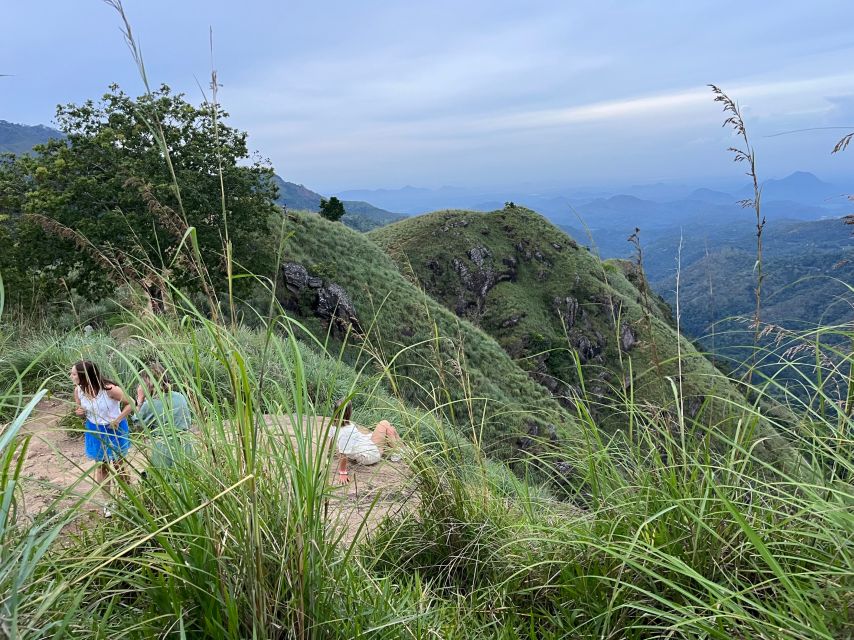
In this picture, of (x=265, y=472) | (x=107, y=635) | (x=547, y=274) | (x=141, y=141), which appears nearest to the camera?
(x=107, y=635)

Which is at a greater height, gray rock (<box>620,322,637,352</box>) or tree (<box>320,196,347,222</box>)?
tree (<box>320,196,347,222</box>)

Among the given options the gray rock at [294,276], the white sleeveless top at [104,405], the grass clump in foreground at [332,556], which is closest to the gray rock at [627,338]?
the grass clump in foreground at [332,556]

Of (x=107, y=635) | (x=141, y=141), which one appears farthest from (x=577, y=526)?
(x=141, y=141)

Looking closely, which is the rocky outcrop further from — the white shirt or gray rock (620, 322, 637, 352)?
the white shirt

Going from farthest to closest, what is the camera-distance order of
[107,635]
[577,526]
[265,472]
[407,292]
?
[407,292] < [577,526] < [265,472] < [107,635]

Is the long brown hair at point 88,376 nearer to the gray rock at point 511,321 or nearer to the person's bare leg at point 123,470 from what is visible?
the person's bare leg at point 123,470

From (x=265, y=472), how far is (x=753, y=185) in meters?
2.34

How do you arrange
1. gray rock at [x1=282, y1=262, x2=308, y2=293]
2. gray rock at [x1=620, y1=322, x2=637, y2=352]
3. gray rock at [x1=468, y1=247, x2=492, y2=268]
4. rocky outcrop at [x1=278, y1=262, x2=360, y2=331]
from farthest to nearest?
gray rock at [x1=468, y1=247, x2=492, y2=268] → gray rock at [x1=282, y1=262, x2=308, y2=293] → rocky outcrop at [x1=278, y1=262, x2=360, y2=331] → gray rock at [x1=620, y1=322, x2=637, y2=352]

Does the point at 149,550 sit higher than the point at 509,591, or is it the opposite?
the point at 149,550

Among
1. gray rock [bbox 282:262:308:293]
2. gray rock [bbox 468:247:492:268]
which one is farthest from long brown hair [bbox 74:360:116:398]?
gray rock [bbox 468:247:492:268]

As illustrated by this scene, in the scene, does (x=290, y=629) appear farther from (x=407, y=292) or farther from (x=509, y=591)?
(x=407, y=292)

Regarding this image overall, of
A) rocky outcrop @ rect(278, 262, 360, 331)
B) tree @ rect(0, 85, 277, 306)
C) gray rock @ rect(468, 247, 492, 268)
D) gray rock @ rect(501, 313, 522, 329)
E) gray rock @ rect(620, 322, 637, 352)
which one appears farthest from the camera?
gray rock @ rect(468, 247, 492, 268)

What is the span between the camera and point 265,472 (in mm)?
1652

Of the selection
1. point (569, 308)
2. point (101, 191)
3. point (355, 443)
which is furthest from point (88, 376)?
point (569, 308)
